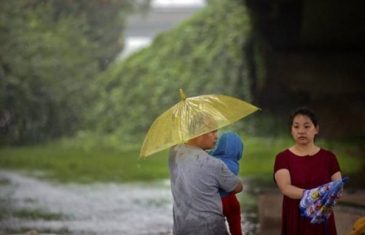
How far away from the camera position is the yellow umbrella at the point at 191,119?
566 centimetres

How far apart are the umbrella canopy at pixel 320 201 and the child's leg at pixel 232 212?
1.71 feet

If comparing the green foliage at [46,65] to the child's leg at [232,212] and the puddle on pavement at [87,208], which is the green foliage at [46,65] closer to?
the puddle on pavement at [87,208]

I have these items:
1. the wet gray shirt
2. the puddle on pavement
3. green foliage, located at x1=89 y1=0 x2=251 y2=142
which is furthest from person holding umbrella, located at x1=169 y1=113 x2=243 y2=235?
green foliage, located at x1=89 y1=0 x2=251 y2=142

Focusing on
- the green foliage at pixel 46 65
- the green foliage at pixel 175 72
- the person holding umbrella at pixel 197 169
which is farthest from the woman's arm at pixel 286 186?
the green foliage at pixel 46 65

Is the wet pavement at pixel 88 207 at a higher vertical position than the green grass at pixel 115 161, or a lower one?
lower

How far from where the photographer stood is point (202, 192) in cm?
558

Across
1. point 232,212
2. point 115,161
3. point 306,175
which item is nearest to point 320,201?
point 306,175

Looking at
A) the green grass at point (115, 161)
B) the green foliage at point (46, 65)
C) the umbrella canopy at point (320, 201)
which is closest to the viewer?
the umbrella canopy at point (320, 201)

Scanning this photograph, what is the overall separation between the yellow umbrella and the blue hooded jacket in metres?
0.13

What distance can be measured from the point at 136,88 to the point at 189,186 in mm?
21023

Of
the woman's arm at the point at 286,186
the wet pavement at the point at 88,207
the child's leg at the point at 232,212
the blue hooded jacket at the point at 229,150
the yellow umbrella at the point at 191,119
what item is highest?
the yellow umbrella at the point at 191,119

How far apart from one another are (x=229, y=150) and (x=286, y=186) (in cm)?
48

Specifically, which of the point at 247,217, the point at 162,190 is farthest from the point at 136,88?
the point at 247,217

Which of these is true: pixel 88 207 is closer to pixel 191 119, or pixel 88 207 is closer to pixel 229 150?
pixel 229 150
